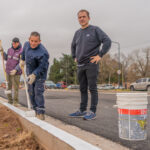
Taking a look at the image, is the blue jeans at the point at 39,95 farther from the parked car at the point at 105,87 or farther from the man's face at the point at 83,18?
the parked car at the point at 105,87

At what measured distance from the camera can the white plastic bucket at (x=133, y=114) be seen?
2447 mm

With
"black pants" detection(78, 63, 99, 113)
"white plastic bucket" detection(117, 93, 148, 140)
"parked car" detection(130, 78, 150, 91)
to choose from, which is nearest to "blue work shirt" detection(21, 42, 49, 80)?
"black pants" detection(78, 63, 99, 113)

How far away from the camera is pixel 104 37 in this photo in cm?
402

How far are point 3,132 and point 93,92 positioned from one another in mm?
1678

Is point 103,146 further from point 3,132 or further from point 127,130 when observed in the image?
point 3,132

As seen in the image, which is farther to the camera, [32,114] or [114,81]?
[114,81]

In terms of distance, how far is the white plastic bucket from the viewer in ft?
8.03

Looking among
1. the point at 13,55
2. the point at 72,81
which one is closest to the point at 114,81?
the point at 72,81

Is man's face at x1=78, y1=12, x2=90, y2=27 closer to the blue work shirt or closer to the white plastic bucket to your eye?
the blue work shirt

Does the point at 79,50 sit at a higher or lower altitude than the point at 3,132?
higher

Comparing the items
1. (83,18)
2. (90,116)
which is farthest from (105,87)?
(83,18)

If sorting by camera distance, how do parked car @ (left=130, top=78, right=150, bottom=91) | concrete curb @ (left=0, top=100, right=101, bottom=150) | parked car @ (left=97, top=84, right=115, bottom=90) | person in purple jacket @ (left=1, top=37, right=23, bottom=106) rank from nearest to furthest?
concrete curb @ (left=0, top=100, right=101, bottom=150)
person in purple jacket @ (left=1, top=37, right=23, bottom=106)
parked car @ (left=130, top=78, right=150, bottom=91)
parked car @ (left=97, top=84, right=115, bottom=90)

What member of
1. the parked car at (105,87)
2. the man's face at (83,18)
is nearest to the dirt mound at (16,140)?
the man's face at (83,18)

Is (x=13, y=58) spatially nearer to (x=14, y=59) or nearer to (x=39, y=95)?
(x=14, y=59)
